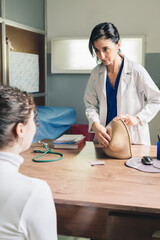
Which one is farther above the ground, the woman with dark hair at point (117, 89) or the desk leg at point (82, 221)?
the woman with dark hair at point (117, 89)

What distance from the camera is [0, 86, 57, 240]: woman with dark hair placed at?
734 millimetres

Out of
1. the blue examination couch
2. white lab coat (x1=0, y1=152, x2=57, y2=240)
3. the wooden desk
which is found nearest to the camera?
white lab coat (x1=0, y1=152, x2=57, y2=240)

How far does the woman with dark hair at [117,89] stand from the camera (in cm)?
202

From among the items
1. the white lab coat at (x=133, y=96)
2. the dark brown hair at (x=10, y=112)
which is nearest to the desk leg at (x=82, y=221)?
the dark brown hair at (x=10, y=112)

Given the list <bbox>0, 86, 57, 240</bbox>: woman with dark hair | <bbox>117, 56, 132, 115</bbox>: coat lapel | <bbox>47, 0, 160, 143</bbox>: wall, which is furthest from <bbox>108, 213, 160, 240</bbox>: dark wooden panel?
<bbox>47, 0, 160, 143</bbox>: wall

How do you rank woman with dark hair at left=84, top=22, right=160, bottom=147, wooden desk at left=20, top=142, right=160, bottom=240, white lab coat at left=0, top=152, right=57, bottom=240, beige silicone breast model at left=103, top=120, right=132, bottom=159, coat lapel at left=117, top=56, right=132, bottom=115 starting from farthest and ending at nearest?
coat lapel at left=117, top=56, right=132, bottom=115 → woman with dark hair at left=84, top=22, right=160, bottom=147 → beige silicone breast model at left=103, top=120, right=132, bottom=159 → wooden desk at left=20, top=142, right=160, bottom=240 → white lab coat at left=0, top=152, right=57, bottom=240

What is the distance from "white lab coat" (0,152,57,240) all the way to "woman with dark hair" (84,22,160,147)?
3.67 feet

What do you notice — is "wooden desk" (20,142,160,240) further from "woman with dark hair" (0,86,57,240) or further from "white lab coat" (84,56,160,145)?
"white lab coat" (84,56,160,145)

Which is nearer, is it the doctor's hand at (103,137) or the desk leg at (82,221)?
the desk leg at (82,221)

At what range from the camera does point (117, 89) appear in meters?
2.18

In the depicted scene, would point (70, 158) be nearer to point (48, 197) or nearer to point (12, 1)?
point (48, 197)

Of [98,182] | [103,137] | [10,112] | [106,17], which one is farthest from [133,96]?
[106,17]

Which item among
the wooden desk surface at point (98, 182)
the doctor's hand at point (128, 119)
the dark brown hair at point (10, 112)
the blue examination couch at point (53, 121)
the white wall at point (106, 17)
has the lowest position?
the blue examination couch at point (53, 121)

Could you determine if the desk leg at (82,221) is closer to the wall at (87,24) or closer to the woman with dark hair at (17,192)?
the woman with dark hair at (17,192)
